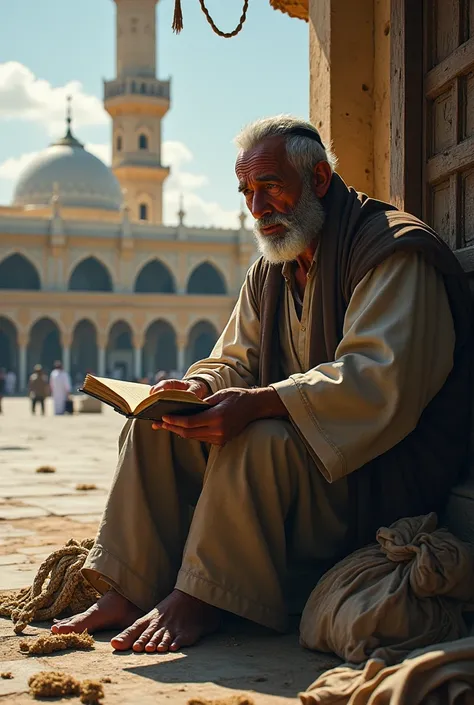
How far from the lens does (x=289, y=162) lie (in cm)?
296

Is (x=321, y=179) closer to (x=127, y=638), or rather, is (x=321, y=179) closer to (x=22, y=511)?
(x=127, y=638)

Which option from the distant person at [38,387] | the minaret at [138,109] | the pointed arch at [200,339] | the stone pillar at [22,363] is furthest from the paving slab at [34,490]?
the minaret at [138,109]

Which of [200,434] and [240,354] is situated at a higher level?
[240,354]

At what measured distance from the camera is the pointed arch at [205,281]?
47406mm

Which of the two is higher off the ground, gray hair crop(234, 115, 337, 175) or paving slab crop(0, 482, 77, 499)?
gray hair crop(234, 115, 337, 175)

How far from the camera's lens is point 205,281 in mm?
47719

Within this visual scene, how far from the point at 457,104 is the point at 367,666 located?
6.00ft

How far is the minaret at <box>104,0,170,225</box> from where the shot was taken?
47781 millimetres

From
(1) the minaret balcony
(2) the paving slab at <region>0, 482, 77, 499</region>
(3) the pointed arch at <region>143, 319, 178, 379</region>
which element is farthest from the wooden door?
(1) the minaret balcony

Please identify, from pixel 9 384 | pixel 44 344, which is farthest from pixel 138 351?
pixel 9 384

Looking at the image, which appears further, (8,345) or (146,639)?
(8,345)

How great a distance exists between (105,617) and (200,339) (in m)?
44.6

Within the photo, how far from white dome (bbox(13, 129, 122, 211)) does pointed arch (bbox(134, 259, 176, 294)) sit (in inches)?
150

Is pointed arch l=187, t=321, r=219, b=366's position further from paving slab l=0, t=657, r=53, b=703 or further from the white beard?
paving slab l=0, t=657, r=53, b=703
